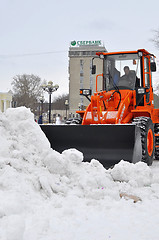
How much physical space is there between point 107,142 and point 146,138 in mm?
1060

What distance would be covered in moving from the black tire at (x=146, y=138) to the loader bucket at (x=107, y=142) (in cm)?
25

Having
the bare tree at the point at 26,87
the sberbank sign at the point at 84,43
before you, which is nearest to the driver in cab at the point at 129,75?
the bare tree at the point at 26,87

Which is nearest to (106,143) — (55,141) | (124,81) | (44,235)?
A: (55,141)

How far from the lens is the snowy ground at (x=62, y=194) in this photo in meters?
3.03

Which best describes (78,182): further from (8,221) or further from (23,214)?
(8,221)

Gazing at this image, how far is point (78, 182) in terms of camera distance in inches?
171

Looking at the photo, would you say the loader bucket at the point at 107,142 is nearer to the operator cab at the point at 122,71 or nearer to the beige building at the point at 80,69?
the operator cab at the point at 122,71

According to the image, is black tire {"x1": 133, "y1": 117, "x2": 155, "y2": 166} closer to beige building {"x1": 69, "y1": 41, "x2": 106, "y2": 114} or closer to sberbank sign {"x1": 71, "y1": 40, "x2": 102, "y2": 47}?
beige building {"x1": 69, "y1": 41, "x2": 106, "y2": 114}

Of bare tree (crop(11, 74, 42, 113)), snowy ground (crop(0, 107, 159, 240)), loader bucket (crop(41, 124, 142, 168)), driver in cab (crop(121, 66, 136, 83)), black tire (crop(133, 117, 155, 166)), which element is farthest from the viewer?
bare tree (crop(11, 74, 42, 113))

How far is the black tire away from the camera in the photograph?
22.5ft

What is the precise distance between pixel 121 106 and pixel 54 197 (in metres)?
3.99

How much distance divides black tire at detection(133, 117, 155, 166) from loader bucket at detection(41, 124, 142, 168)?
9.8 inches

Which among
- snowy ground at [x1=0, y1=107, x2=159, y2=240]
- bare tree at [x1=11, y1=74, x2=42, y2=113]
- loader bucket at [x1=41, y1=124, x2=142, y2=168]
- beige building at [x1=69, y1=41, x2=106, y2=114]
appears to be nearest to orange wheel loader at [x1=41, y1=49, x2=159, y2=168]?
loader bucket at [x1=41, y1=124, x2=142, y2=168]

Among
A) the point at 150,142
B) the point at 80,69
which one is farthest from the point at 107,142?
the point at 80,69
